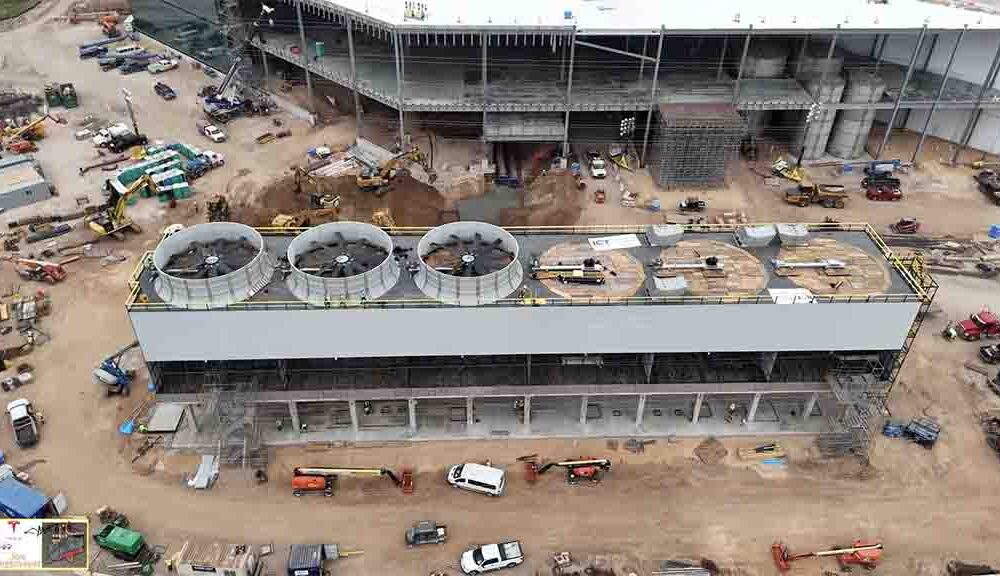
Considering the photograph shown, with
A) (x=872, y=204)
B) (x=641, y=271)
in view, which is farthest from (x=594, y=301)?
(x=872, y=204)

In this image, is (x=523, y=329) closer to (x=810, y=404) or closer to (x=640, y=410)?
(x=640, y=410)

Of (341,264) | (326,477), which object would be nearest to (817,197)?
(341,264)

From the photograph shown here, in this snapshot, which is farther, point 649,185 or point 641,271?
point 649,185

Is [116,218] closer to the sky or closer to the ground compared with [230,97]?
closer to the ground

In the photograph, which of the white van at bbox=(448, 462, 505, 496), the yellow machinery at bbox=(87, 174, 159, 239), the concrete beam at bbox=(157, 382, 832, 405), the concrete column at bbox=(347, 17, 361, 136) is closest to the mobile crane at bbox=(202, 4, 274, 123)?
the concrete column at bbox=(347, 17, 361, 136)

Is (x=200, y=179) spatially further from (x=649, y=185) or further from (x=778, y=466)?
(x=778, y=466)

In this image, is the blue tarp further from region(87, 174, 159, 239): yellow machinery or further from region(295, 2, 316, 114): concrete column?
region(295, 2, 316, 114): concrete column
